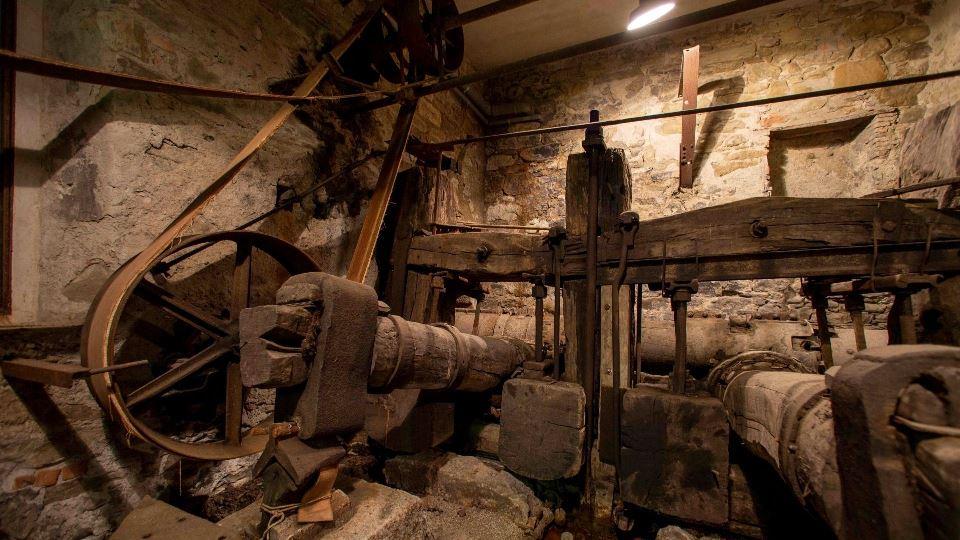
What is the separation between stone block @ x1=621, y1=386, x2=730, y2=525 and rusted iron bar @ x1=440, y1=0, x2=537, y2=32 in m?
2.90

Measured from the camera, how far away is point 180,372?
6.50 ft

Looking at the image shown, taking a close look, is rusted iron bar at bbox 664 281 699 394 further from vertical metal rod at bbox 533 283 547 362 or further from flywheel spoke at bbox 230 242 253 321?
flywheel spoke at bbox 230 242 253 321

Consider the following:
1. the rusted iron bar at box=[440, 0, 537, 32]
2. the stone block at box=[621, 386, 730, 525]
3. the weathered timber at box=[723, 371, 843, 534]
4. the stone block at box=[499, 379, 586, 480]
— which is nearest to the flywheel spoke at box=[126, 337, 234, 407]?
the stone block at box=[499, 379, 586, 480]

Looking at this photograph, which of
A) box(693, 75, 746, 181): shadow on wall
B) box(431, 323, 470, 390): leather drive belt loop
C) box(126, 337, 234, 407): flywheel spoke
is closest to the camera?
box(126, 337, 234, 407): flywheel spoke

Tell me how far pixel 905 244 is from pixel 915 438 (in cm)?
161

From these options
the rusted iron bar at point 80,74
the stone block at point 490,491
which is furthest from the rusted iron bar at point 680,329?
the rusted iron bar at point 80,74

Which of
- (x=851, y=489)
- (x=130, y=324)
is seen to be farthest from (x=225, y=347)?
(x=851, y=489)

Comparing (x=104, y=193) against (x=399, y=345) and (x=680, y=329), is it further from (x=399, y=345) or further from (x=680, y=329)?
(x=680, y=329)

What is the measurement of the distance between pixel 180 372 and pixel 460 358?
1541mm

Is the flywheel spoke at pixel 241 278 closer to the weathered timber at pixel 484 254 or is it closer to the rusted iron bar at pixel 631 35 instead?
the weathered timber at pixel 484 254

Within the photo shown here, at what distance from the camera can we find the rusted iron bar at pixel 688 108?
15.9 feet

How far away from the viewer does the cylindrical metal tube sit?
1763mm

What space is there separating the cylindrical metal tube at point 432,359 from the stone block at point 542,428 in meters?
0.28

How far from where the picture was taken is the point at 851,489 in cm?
91
